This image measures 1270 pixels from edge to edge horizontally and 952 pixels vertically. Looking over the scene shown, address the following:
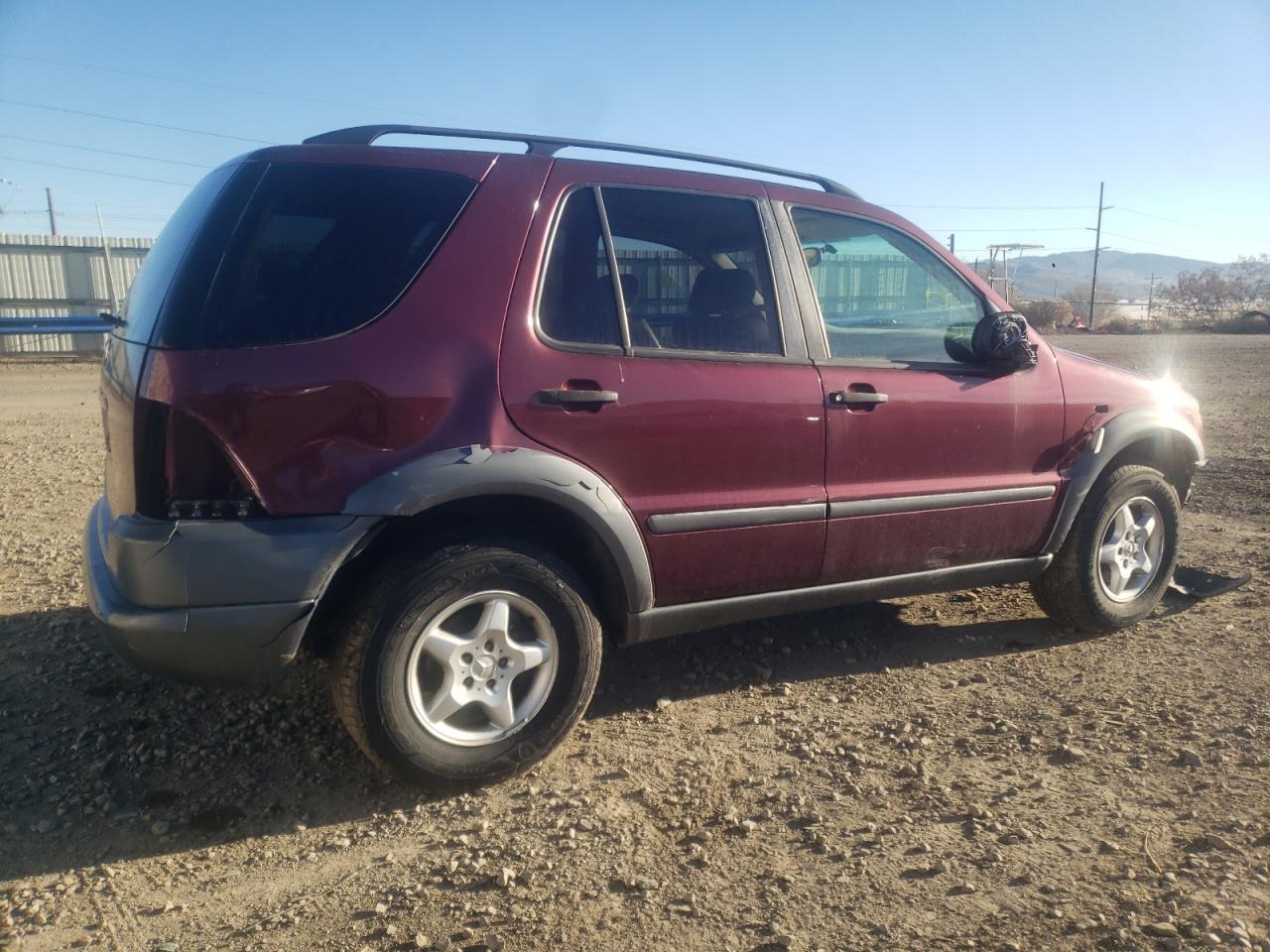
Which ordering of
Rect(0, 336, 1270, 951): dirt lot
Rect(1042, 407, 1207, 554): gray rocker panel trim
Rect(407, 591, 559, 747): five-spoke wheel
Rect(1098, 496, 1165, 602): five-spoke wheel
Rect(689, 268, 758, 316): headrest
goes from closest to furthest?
Rect(0, 336, 1270, 951): dirt lot < Rect(407, 591, 559, 747): five-spoke wheel < Rect(689, 268, 758, 316): headrest < Rect(1042, 407, 1207, 554): gray rocker panel trim < Rect(1098, 496, 1165, 602): five-spoke wheel

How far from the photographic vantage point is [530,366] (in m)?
2.90

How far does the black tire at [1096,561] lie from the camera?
4168 millimetres

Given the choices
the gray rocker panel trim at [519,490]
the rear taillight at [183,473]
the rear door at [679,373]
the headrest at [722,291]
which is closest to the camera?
the rear taillight at [183,473]

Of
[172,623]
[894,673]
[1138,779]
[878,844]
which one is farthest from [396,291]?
[1138,779]

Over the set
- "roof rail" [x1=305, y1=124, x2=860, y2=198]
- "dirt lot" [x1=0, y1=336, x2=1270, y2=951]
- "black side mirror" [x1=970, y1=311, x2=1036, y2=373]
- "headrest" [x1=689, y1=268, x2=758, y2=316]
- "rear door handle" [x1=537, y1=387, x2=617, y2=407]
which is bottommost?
"dirt lot" [x1=0, y1=336, x2=1270, y2=951]

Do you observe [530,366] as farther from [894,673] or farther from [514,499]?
[894,673]

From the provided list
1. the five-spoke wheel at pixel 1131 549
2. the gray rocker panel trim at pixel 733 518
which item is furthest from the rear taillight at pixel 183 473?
the five-spoke wheel at pixel 1131 549

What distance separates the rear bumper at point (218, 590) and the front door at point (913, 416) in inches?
71.9

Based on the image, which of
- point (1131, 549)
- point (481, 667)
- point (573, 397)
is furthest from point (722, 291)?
point (1131, 549)

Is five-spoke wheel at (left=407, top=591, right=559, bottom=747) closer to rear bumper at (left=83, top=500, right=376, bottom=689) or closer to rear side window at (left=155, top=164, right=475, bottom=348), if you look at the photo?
rear bumper at (left=83, top=500, right=376, bottom=689)

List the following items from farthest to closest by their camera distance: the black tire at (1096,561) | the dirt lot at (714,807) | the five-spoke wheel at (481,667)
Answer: the black tire at (1096,561), the five-spoke wheel at (481,667), the dirt lot at (714,807)

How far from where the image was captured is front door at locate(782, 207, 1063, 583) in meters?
3.51

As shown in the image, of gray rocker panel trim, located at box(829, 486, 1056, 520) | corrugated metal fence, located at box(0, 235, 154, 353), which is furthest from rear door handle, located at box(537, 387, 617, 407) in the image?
corrugated metal fence, located at box(0, 235, 154, 353)

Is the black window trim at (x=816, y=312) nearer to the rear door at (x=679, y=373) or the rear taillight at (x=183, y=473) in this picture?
the rear door at (x=679, y=373)
